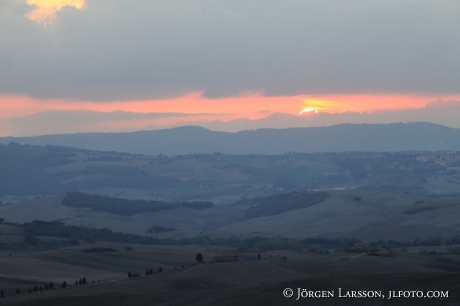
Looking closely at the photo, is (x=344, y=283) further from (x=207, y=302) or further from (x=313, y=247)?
(x=313, y=247)

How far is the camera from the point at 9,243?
12675cm

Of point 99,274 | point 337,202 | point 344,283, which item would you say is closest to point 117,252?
point 99,274

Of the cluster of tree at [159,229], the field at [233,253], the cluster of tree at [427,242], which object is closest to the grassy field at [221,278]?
the field at [233,253]

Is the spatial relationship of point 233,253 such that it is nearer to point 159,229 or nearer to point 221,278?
point 221,278

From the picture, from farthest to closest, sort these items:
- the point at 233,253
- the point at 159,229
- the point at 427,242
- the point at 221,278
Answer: the point at 159,229
the point at 427,242
the point at 233,253
the point at 221,278

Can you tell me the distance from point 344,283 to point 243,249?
2809 inches

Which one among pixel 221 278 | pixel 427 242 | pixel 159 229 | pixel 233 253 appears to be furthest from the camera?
pixel 159 229

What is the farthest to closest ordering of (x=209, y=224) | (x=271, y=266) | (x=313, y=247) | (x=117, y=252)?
(x=209, y=224), (x=313, y=247), (x=117, y=252), (x=271, y=266)

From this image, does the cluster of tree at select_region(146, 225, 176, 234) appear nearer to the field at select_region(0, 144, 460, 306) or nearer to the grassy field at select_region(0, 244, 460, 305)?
the field at select_region(0, 144, 460, 306)

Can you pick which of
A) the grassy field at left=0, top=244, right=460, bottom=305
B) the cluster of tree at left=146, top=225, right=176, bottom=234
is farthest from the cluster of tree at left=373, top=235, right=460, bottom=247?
the cluster of tree at left=146, top=225, right=176, bottom=234

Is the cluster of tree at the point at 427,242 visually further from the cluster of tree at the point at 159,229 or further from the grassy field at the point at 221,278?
the cluster of tree at the point at 159,229

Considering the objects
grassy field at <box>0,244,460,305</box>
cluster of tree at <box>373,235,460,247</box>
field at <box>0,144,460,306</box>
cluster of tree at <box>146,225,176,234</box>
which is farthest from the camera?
cluster of tree at <box>146,225,176,234</box>

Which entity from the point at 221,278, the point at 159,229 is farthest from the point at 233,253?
the point at 159,229

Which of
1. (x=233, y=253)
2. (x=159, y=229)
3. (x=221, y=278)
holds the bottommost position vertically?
(x=221, y=278)
